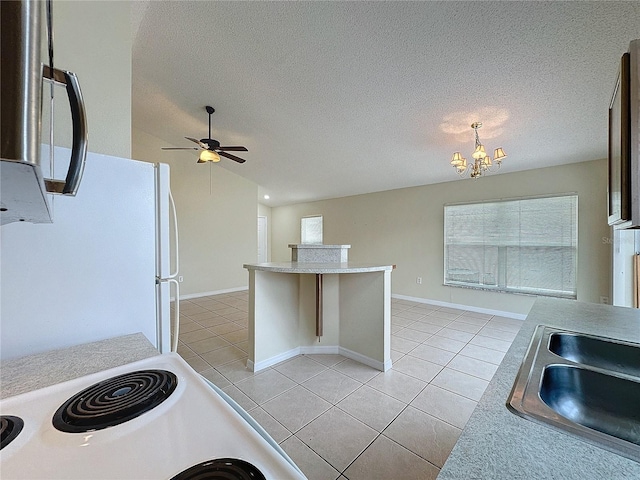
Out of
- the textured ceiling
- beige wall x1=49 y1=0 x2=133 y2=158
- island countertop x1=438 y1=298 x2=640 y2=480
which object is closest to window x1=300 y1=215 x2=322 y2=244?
the textured ceiling

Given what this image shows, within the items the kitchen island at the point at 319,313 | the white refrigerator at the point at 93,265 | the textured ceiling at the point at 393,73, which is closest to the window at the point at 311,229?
the textured ceiling at the point at 393,73

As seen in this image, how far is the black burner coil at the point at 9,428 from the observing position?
456 mm

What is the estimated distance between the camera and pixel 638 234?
3.01m

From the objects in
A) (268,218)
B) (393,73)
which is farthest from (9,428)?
(268,218)

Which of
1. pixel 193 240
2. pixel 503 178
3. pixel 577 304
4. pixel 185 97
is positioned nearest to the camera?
pixel 577 304

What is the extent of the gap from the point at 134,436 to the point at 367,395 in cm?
200

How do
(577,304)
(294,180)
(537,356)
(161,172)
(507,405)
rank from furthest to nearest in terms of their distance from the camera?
(294,180) → (577,304) → (161,172) → (537,356) → (507,405)

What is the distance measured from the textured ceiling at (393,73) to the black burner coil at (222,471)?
8.68 feet

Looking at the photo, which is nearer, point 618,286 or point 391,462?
point 391,462

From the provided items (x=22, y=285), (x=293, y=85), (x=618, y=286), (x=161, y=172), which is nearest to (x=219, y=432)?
(x=22, y=285)

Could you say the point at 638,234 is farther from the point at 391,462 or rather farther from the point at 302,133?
the point at 302,133

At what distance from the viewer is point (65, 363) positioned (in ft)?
2.61

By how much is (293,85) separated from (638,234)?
445 centimetres

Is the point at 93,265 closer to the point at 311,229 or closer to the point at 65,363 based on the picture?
the point at 65,363
